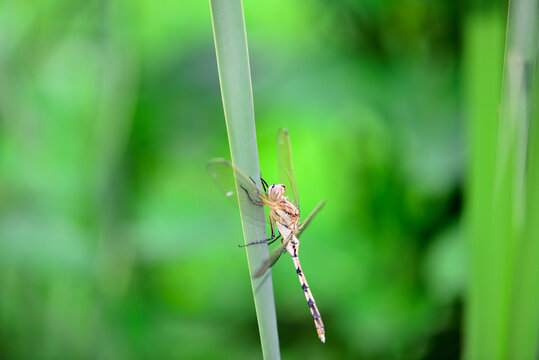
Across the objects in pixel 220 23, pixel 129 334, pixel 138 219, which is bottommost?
pixel 129 334

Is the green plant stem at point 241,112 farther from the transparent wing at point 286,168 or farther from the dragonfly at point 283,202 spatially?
the transparent wing at point 286,168

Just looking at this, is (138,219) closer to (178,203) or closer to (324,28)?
(178,203)

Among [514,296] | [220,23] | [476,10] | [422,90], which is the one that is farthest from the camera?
[422,90]

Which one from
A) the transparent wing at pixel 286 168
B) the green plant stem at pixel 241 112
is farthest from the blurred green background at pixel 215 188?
the green plant stem at pixel 241 112

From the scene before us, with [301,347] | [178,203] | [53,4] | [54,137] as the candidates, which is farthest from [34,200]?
[301,347]

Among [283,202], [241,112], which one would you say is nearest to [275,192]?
[283,202]

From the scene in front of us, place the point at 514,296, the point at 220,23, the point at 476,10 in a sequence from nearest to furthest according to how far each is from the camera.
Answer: the point at 220,23, the point at 514,296, the point at 476,10

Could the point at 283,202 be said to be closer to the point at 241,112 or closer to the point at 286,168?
the point at 286,168

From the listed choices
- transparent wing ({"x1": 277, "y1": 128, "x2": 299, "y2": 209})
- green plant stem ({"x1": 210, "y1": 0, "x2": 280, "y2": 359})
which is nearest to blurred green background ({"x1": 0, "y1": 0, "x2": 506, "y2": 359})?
transparent wing ({"x1": 277, "y1": 128, "x2": 299, "y2": 209})
